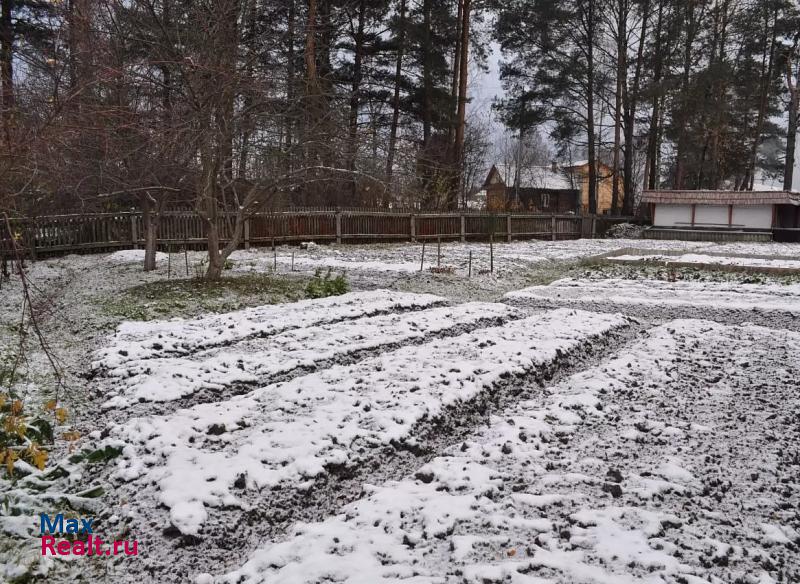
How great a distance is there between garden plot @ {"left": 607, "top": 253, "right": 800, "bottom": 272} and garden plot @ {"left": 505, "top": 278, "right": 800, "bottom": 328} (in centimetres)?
229

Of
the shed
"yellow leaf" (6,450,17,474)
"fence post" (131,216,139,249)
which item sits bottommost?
"yellow leaf" (6,450,17,474)

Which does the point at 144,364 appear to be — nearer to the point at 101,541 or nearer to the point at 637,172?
the point at 101,541

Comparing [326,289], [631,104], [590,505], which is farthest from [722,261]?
[631,104]

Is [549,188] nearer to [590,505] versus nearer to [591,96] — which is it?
[591,96]

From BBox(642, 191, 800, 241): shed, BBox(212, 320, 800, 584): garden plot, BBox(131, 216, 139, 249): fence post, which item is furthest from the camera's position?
BBox(642, 191, 800, 241): shed

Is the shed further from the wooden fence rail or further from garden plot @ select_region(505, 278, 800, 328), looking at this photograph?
garden plot @ select_region(505, 278, 800, 328)

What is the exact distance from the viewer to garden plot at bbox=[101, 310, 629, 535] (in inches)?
131

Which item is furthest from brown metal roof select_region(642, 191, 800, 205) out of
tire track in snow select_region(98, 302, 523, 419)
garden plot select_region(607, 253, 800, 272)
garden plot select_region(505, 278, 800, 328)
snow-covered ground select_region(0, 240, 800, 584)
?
tire track in snow select_region(98, 302, 523, 419)

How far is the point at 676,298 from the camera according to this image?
979 cm

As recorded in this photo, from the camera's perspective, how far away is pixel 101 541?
9.40 ft

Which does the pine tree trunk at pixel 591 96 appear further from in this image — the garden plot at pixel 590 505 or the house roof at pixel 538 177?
the garden plot at pixel 590 505

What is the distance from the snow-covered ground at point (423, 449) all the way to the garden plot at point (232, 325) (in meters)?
0.05

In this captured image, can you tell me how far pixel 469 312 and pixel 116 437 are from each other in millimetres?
5178

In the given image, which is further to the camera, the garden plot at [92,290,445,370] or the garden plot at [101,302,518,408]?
the garden plot at [92,290,445,370]
